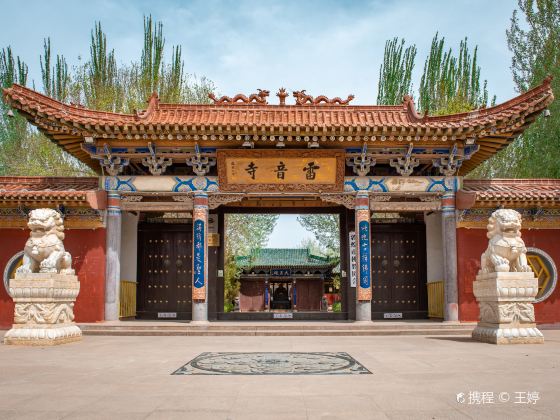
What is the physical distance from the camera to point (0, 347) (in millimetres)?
7633

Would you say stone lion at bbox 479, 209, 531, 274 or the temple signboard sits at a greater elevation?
the temple signboard

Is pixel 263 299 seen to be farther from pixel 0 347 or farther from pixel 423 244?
pixel 0 347

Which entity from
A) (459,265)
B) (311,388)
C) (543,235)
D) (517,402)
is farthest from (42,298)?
(543,235)

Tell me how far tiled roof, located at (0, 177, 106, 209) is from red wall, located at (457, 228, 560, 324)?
753cm

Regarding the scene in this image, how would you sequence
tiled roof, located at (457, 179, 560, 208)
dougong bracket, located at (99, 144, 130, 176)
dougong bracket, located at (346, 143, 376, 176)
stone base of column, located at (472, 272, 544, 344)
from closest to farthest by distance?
stone base of column, located at (472, 272, 544, 344)
tiled roof, located at (457, 179, 560, 208)
dougong bracket, located at (99, 144, 130, 176)
dougong bracket, located at (346, 143, 376, 176)

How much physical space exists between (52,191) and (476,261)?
872cm

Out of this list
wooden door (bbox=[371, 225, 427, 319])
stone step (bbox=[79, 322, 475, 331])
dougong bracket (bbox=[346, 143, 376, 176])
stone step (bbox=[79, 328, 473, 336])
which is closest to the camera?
stone step (bbox=[79, 328, 473, 336])

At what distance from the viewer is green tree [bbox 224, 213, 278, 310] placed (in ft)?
78.9

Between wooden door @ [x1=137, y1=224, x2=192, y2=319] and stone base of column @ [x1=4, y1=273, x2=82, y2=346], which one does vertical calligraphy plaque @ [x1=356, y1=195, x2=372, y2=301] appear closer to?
wooden door @ [x1=137, y1=224, x2=192, y2=319]

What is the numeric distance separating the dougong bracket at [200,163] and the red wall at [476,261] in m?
5.41

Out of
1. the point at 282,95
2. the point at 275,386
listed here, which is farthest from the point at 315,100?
the point at 275,386

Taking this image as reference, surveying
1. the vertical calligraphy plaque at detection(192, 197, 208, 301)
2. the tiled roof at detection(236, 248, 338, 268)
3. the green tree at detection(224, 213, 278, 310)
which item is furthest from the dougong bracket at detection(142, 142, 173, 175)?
the tiled roof at detection(236, 248, 338, 268)

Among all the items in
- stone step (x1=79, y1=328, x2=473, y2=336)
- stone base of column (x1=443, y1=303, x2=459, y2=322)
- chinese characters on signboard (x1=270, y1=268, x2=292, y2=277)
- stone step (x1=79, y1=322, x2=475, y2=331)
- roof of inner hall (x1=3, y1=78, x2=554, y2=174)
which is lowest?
stone step (x1=79, y1=328, x2=473, y2=336)

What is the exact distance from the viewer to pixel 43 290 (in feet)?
26.0
